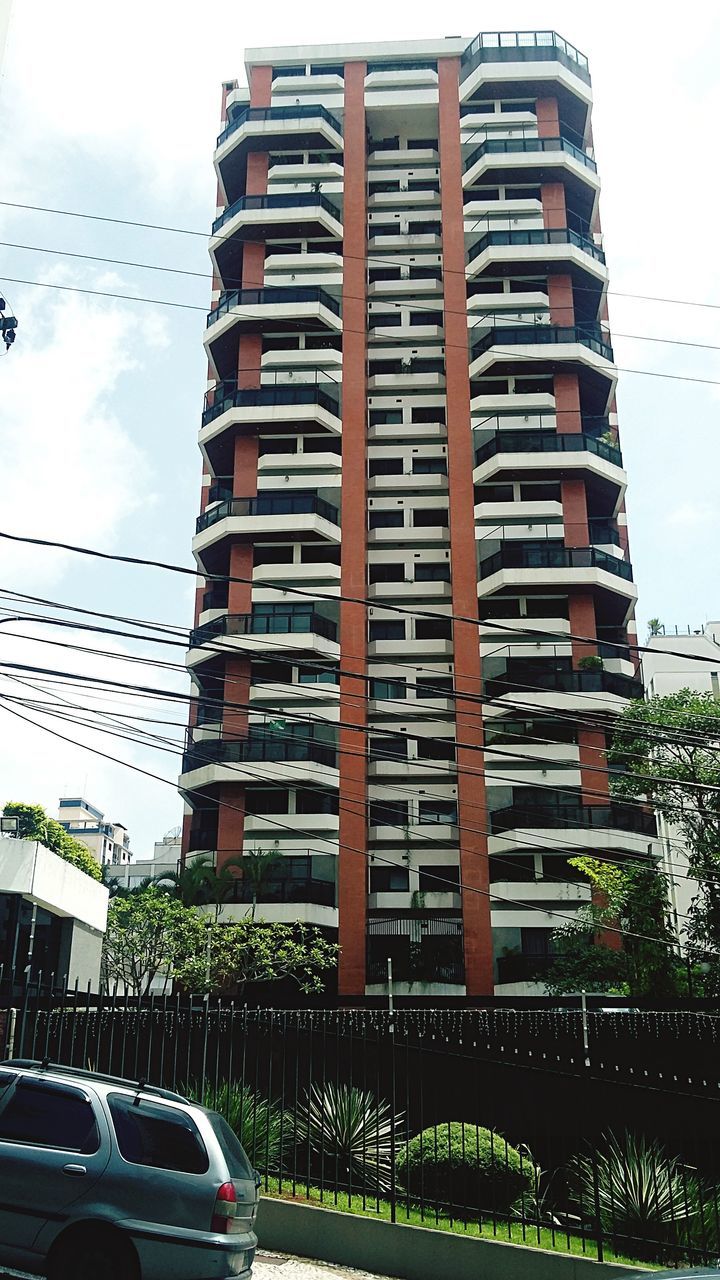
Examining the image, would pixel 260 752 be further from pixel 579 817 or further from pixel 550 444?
pixel 550 444

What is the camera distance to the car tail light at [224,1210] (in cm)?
766

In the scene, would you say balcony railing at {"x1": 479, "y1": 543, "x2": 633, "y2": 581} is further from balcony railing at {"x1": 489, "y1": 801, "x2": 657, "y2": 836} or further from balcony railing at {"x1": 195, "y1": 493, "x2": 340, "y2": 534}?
balcony railing at {"x1": 489, "y1": 801, "x2": 657, "y2": 836}

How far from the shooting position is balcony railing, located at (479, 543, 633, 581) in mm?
48344

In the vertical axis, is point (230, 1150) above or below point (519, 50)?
below

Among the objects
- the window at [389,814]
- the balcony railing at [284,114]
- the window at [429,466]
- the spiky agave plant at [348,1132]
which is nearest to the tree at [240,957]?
the window at [389,814]

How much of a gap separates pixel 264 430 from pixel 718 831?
1132 inches

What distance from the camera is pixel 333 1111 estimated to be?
37.9ft

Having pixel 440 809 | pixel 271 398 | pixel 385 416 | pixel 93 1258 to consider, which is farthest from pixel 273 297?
pixel 93 1258

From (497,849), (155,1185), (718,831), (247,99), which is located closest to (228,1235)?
(155,1185)

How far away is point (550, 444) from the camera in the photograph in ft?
166

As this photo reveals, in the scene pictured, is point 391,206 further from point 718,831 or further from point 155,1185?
point 155,1185

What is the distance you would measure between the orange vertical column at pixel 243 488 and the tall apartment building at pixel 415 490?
146 mm

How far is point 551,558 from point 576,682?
551 cm

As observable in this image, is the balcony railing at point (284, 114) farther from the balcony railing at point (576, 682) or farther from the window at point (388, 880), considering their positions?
the window at point (388, 880)
